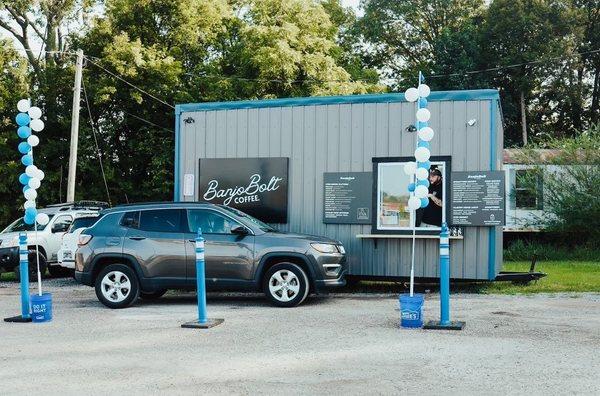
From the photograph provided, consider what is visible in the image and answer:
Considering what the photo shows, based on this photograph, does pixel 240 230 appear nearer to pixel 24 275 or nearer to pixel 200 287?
pixel 200 287

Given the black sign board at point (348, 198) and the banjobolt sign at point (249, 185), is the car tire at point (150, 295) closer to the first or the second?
the banjobolt sign at point (249, 185)

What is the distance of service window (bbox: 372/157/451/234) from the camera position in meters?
13.5

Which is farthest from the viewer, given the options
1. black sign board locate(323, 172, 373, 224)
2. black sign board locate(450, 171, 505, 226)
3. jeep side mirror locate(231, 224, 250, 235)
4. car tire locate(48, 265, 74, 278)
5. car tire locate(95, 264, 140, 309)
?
car tire locate(48, 265, 74, 278)

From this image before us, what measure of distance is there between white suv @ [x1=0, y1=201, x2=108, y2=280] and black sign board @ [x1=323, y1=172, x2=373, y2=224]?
19.6 ft

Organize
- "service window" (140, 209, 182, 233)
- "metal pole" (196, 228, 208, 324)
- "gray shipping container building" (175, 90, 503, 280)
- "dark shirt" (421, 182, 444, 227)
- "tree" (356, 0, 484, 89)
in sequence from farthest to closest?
"tree" (356, 0, 484, 89) < "dark shirt" (421, 182, 444, 227) < "gray shipping container building" (175, 90, 503, 280) < "service window" (140, 209, 182, 233) < "metal pole" (196, 228, 208, 324)

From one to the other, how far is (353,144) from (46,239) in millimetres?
8349

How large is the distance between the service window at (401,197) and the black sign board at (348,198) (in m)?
0.17

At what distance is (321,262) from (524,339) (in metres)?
3.69

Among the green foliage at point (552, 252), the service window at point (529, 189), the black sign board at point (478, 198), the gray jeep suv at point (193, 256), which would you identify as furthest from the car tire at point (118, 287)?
the service window at point (529, 189)

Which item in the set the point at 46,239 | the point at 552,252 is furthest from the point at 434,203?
the point at 552,252

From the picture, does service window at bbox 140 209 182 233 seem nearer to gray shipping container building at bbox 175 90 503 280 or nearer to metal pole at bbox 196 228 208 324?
metal pole at bbox 196 228 208 324

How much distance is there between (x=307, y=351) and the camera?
8305mm

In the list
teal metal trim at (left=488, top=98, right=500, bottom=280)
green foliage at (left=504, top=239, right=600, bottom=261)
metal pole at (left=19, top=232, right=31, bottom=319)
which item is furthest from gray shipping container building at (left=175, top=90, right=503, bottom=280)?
green foliage at (left=504, top=239, right=600, bottom=261)

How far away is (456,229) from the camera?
526 inches
